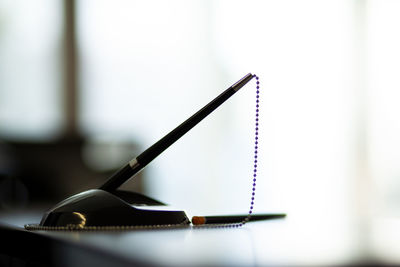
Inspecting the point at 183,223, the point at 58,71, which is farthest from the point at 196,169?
the point at 183,223

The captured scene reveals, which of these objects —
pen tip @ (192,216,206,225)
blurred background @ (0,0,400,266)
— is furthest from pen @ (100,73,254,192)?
blurred background @ (0,0,400,266)

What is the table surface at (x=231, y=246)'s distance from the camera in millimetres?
351

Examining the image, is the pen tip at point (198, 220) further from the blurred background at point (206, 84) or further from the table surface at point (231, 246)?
the blurred background at point (206, 84)

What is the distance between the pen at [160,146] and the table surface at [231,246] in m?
0.09

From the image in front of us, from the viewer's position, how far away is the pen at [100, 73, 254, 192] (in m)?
0.62

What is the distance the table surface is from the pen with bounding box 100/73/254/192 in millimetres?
90

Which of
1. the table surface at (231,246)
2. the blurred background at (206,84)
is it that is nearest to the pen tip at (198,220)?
the table surface at (231,246)

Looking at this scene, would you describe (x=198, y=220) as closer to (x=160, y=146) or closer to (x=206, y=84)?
(x=160, y=146)

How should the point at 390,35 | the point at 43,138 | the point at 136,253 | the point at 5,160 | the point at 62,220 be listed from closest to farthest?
1. the point at 136,253
2. the point at 62,220
3. the point at 5,160
4. the point at 43,138
5. the point at 390,35

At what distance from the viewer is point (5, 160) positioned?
318 centimetres

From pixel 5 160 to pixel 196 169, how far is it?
1462 millimetres

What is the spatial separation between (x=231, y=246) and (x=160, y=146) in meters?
0.21

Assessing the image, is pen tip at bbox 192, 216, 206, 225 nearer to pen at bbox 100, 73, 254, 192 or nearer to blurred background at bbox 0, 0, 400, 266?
→ pen at bbox 100, 73, 254, 192

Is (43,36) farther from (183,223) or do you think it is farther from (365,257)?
(365,257)
